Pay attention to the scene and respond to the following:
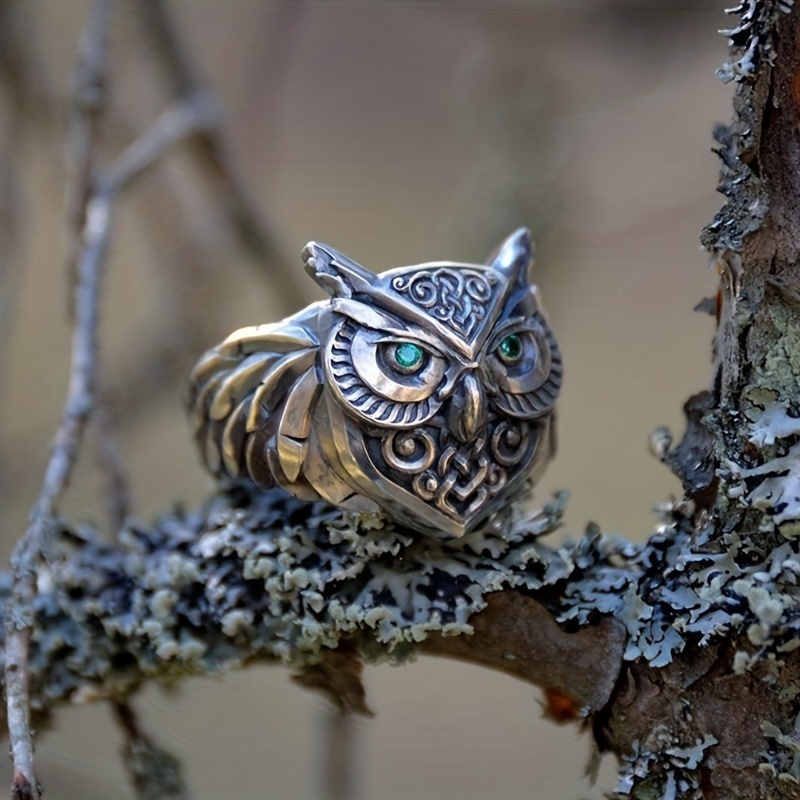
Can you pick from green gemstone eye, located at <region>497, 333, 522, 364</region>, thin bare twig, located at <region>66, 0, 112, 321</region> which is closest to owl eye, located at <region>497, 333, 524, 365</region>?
green gemstone eye, located at <region>497, 333, 522, 364</region>

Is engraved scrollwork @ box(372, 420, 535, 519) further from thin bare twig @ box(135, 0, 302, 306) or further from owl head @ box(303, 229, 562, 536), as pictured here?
thin bare twig @ box(135, 0, 302, 306)

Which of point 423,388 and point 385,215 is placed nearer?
point 423,388

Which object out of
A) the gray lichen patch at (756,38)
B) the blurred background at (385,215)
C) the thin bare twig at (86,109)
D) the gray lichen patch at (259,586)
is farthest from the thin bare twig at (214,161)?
the gray lichen patch at (756,38)

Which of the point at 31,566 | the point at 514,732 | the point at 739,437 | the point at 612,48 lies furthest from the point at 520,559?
the point at 612,48

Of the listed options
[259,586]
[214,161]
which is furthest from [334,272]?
[214,161]

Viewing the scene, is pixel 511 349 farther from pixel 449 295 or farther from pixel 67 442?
pixel 67 442

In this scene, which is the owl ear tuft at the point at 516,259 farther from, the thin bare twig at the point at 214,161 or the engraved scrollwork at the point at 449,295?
the thin bare twig at the point at 214,161

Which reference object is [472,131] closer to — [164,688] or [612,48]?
[612,48]
